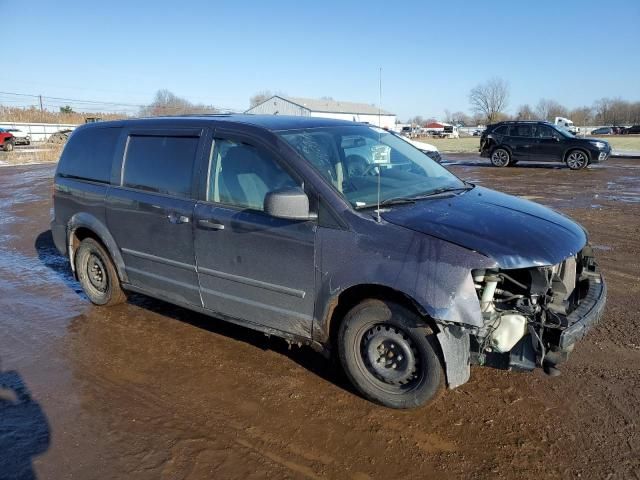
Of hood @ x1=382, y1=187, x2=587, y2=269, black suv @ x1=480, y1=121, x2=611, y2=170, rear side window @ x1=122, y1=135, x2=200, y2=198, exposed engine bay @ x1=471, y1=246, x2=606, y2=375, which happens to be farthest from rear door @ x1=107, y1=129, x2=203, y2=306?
black suv @ x1=480, y1=121, x2=611, y2=170

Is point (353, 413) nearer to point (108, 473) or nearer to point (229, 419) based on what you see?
point (229, 419)

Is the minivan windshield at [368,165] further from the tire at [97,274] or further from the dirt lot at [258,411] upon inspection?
the tire at [97,274]

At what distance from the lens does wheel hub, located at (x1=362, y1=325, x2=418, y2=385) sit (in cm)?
326

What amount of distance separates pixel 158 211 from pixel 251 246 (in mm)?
1130

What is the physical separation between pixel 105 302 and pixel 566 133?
18643 mm

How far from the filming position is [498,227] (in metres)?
3.25

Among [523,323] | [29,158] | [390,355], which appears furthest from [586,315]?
[29,158]

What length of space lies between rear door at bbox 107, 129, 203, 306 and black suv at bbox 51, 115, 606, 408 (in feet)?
0.05

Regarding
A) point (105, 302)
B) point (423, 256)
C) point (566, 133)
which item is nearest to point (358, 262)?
point (423, 256)

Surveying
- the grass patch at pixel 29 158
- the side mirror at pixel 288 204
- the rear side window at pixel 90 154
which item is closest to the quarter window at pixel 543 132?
the rear side window at pixel 90 154

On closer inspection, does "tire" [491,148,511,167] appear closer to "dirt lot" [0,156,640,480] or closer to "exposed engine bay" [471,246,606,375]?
"dirt lot" [0,156,640,480]

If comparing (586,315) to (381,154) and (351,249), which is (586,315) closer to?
(351,249)

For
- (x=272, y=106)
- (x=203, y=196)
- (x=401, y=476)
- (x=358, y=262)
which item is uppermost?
(x=272, y=106)

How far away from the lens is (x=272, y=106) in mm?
74125
